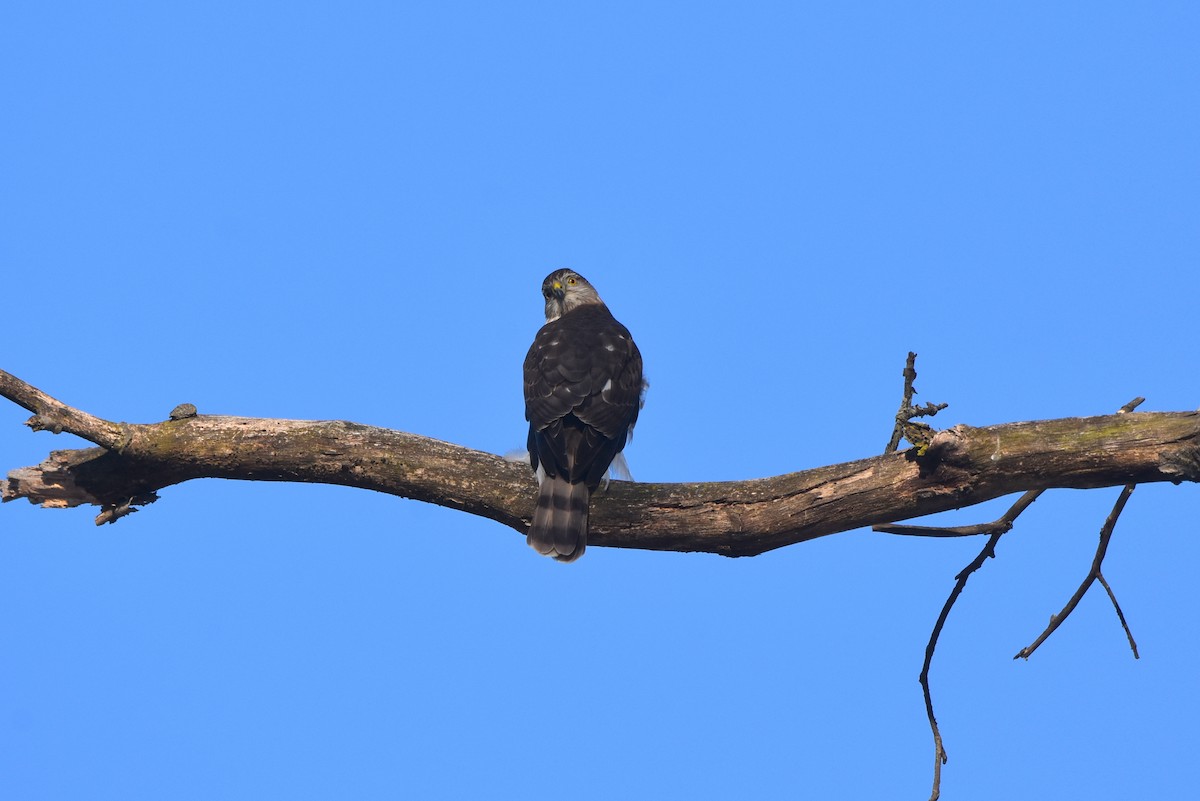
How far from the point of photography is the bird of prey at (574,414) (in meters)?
5.64

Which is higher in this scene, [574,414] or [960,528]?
[574,414]

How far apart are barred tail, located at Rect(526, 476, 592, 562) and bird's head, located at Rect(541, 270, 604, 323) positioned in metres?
3.67

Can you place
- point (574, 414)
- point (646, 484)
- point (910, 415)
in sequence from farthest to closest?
point (574, 414) → point (646, 484) → point (910, 415)

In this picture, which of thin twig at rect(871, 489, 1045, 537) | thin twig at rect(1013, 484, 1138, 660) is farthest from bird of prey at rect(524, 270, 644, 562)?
thin twig at rect(1013, 484, 1138, 660)

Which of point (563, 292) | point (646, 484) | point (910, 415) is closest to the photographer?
point (910, 415)

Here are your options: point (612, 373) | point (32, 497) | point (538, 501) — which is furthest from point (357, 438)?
point (32, 497)

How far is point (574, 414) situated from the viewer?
20.0 ft

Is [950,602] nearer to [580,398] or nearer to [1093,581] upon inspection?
[1093,581]

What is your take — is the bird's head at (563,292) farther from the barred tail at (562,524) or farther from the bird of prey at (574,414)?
the barred tail at (562,524)

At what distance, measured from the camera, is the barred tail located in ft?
18.4

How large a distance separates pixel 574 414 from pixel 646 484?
674 mm

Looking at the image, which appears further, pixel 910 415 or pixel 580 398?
pixel 580 398

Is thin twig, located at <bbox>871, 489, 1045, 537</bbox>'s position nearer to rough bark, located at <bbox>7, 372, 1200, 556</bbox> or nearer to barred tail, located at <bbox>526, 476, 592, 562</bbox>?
rough bark, located at <bbox>7, 372, 1200, 556</bbox>

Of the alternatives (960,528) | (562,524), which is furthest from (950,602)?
(562,524)
